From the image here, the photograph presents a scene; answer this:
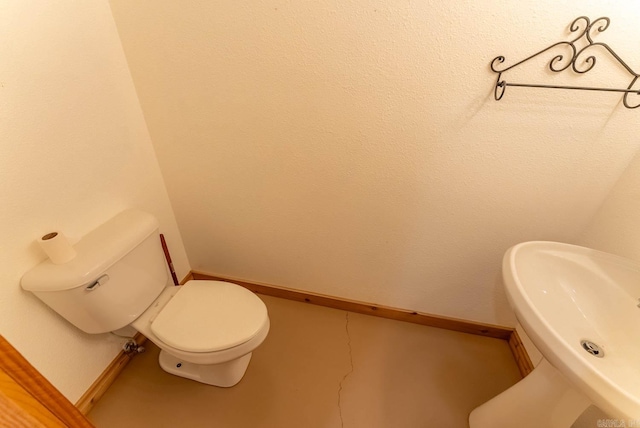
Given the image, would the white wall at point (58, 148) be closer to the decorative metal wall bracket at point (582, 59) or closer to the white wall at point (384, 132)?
the white wall at point (384, 132)

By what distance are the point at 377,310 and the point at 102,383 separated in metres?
1.34

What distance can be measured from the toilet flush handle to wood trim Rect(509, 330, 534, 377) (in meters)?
1.78

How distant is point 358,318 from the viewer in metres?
1.60

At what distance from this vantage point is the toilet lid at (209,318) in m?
1.06

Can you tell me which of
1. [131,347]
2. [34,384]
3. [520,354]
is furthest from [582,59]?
[131,347]

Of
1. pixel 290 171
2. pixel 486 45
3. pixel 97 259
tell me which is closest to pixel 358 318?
pixel 290 171

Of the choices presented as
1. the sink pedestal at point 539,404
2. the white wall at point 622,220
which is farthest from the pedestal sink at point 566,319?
the white wall at point 622,220

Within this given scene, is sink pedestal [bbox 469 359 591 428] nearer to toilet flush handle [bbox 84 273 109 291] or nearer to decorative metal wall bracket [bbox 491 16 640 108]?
decorative metal wall bracket [bbox 491 16 640 108]

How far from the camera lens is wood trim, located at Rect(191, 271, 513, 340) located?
146 cm

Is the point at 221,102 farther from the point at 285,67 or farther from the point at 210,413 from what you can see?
the point at 210,413

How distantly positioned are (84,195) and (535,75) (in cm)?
163

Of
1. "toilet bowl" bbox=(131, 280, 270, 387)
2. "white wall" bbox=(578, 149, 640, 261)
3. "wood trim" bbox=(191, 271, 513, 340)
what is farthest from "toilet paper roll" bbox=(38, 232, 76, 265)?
"white wall" bbox=(578, 149, 640, 261)

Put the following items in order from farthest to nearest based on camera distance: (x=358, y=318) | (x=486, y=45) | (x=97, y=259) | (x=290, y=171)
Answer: (x=358, y=318) < (x=290, y=171) < (x=97, y=259) < (x=486, y=45)

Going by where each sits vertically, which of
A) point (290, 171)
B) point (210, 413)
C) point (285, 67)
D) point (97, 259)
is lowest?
point (210, 413)
